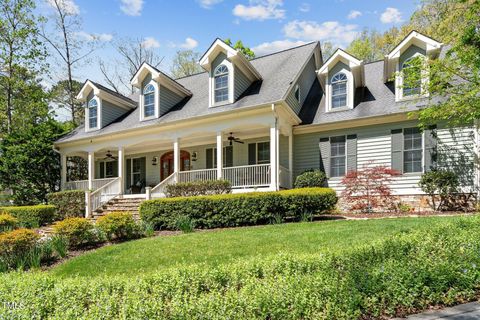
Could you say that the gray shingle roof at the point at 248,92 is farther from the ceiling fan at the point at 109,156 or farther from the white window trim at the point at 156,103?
the ceiling fan at the point at 109,156

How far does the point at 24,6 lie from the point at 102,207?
15.2 meters

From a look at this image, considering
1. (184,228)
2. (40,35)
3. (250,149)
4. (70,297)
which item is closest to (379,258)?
(70,297)

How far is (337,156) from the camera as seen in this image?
1331cm

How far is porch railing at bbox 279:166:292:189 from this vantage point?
13211 millimetres

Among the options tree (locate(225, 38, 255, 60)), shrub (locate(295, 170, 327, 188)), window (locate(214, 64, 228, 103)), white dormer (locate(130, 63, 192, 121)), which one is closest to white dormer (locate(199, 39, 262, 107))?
window (locate(214, 64, 228, 103))

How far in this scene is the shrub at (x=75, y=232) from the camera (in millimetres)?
8375

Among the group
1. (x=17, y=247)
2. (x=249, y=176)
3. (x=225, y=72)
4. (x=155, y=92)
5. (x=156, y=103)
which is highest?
(x=225, y=72)

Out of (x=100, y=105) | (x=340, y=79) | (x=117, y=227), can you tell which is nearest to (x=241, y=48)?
(x=100, y=105)

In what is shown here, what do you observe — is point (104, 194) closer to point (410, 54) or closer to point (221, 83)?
point (221, 83)

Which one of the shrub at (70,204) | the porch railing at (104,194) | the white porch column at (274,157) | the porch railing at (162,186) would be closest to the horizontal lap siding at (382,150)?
the white porch column at (274,157)

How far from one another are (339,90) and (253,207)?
6828 millimetres

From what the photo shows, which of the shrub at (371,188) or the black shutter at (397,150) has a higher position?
the black shutter at (397,150)

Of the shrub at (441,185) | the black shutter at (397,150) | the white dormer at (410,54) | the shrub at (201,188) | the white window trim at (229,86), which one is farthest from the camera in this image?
the white window trim at (229,86)

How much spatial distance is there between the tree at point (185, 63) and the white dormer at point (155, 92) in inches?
630
